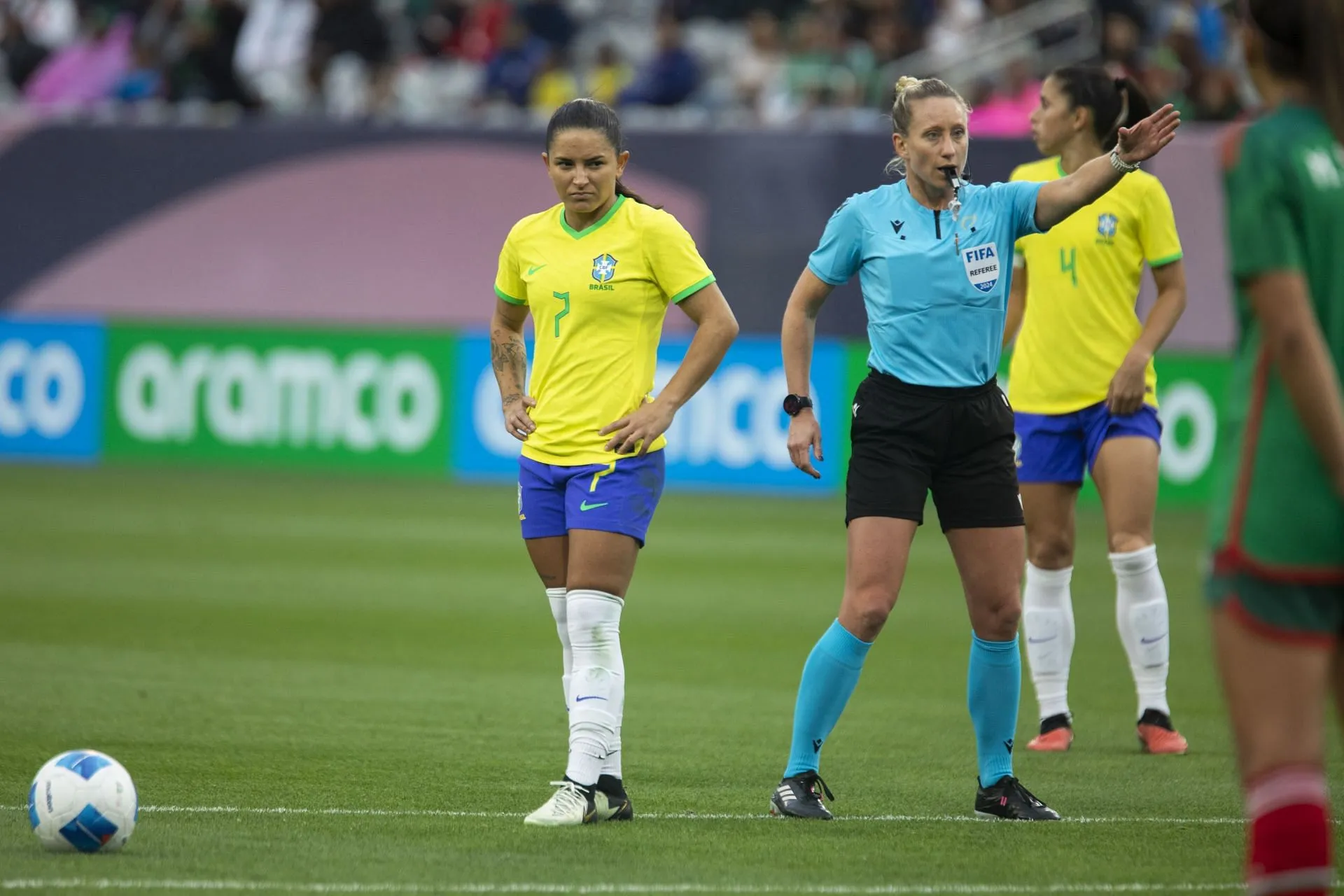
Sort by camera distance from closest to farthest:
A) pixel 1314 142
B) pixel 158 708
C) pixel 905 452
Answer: pixel 1314 142
pixel 905 452
pixel 158 708

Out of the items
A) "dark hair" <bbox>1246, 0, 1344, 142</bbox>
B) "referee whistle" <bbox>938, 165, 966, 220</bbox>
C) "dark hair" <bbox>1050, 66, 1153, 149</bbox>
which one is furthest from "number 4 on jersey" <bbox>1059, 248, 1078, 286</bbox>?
"dark hair" <bbox>1246, 0, 1344, 142</bbox>

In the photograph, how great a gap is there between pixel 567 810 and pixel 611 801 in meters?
0.21

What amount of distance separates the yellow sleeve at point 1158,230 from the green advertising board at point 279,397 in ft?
35.7

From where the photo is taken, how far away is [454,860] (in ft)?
17.5

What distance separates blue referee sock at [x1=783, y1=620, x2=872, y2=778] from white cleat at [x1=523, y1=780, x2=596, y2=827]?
0.71 m

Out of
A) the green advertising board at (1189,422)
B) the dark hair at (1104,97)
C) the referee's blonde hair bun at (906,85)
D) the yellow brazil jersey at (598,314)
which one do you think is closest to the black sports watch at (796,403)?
the yellow brazil jersey at (598,314)

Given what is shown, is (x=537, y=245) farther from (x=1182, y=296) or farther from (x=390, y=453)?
(x=390, y=453)

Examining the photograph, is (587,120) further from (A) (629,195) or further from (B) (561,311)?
(B) (561,311)

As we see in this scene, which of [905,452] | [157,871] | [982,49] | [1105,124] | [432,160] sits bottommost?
[157,871]

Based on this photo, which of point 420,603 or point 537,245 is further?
point 420,603

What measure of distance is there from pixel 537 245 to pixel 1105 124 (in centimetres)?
279

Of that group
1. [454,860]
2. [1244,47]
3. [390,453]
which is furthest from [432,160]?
[1244,47]

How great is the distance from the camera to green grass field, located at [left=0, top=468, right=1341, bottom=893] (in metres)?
5.36

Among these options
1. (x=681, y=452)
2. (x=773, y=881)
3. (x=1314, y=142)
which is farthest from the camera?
(x=681, y=452)
